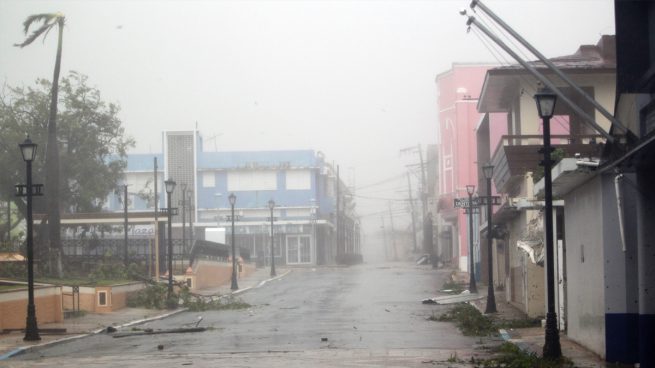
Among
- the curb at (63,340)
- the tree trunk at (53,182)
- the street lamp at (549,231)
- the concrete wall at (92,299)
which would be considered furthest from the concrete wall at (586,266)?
the tree trunk at (53,182)

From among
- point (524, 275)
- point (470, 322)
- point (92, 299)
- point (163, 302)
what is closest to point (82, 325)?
point (92, 299)

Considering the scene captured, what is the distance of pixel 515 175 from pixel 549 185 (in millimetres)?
15065

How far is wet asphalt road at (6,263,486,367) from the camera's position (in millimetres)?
17609

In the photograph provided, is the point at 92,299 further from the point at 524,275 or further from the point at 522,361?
the point at 522,361

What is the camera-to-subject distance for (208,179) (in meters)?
86.0

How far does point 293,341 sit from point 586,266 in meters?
7.12

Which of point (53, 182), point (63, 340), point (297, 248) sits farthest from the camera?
point (297, 248)

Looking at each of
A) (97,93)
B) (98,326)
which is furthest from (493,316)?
(97,93)

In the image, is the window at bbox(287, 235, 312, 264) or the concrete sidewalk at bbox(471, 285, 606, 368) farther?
the window at bbox(287, 235, 312, 264)

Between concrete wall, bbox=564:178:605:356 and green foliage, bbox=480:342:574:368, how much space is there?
0.92 metres

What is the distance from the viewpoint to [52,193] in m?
40.0

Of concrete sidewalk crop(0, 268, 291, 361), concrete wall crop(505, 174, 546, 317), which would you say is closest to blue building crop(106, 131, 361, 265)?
concrete sidewalk crop(0, 268, 291, 361)

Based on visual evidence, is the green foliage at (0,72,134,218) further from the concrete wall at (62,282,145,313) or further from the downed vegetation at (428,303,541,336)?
the downed vegetation at (428,303,541,336)

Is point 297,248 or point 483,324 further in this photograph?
point 297,248
